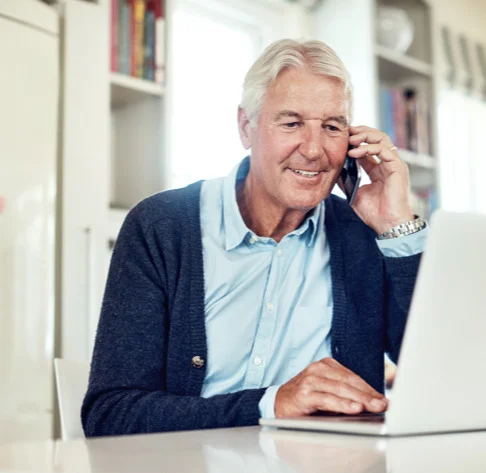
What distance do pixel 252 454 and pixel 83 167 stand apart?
1.69 metres

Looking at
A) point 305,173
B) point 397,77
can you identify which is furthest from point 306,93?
point 397,77

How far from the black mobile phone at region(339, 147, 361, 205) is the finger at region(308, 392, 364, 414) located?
674 mm

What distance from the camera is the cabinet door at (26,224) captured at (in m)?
2.03

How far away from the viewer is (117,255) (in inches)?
56.1

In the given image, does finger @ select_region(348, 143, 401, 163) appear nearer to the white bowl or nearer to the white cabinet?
the white cabinet

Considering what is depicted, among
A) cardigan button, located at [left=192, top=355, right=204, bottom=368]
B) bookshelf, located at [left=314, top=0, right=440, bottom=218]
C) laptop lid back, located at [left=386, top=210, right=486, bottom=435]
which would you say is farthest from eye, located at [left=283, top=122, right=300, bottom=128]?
bookshelf, located at [left=314, top=0, right=440, bottom=218]

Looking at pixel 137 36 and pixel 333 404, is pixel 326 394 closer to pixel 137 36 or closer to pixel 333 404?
pixel 333 404

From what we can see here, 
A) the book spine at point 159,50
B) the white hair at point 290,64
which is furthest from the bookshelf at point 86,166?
the white hair at point 290,64

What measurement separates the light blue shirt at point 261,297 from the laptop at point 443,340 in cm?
58

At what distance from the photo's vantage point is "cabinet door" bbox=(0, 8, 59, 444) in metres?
2.03

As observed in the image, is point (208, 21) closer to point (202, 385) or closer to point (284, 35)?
point (284, 35)

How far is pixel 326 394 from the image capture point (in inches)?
40.4

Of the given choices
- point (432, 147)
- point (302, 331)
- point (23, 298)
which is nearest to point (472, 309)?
point (302, 331)

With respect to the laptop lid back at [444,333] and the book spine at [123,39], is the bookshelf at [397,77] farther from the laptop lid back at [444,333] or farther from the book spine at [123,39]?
the laptop lid back at [444,333]
